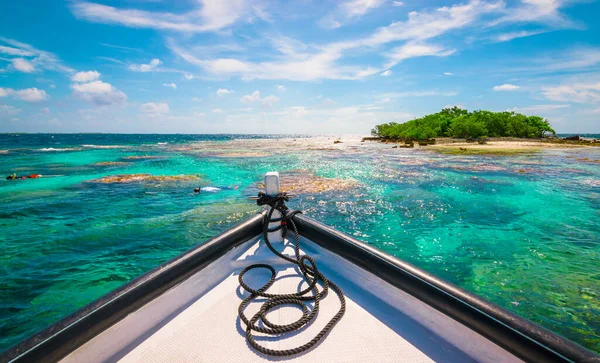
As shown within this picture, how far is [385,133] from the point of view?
268 feet

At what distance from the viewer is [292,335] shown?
215 cm

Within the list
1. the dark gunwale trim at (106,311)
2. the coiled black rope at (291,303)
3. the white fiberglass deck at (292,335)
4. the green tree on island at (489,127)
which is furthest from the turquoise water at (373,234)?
the green tree on island at (489,127)

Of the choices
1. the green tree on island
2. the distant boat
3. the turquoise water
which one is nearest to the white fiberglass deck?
the distant boat

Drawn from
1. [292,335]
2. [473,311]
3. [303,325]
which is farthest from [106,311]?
[473,311]

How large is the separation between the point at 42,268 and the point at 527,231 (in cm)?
1219

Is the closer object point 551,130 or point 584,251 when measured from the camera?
point 584,251

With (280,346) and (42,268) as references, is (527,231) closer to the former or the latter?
(280,346)

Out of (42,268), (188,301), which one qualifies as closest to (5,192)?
(42,268)

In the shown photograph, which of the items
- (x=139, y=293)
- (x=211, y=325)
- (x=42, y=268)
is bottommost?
(x=42, y=268)

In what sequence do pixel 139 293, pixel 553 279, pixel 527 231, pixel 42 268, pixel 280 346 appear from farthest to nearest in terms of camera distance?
pixel 527 231 < pixel 42 268 < pixel 553 279 < pixel 139 293 < pixel 280 346

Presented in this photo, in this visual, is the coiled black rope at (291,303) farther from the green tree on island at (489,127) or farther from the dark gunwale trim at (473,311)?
the green tree on island at (489,127)

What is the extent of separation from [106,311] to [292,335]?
4.67 feet

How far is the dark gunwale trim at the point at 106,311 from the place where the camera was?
63.7 inches

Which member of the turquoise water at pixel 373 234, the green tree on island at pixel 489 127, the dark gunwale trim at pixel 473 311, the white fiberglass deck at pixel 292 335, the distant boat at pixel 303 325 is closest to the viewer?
the dark gunwale trim at pixel 473 311
